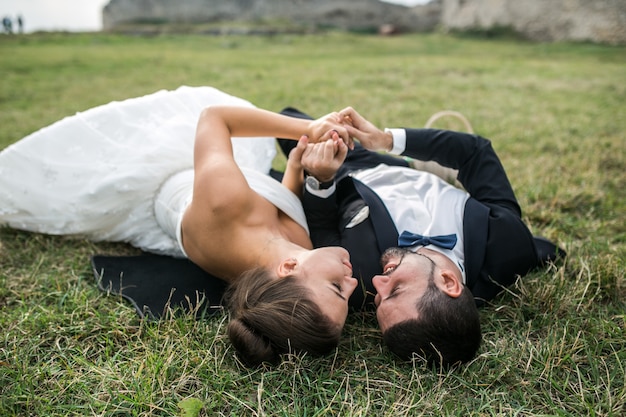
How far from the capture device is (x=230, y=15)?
30.3m

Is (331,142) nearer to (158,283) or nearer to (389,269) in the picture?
(389,269)

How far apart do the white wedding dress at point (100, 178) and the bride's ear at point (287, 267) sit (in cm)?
72

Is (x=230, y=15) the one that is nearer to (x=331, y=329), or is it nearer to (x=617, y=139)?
(x=617, y=139)

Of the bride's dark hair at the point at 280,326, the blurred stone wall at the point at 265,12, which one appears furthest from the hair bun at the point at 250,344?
the blurred stone wall at the point at 265,12

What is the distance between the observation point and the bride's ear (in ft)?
6.48

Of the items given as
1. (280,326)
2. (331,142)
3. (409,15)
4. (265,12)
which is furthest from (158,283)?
(265,12)

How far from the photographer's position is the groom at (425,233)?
187 cm

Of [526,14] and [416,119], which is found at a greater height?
[526,14]

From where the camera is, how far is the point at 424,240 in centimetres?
226

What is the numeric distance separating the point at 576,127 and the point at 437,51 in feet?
32.9

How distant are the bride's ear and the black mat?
409mm

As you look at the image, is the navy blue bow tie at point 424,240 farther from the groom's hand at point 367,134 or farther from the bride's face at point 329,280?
the groom's hand at point 367,134

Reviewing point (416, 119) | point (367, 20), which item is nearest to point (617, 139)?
point (416, 119)

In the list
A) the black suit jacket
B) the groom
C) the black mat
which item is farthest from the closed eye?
the black mat
